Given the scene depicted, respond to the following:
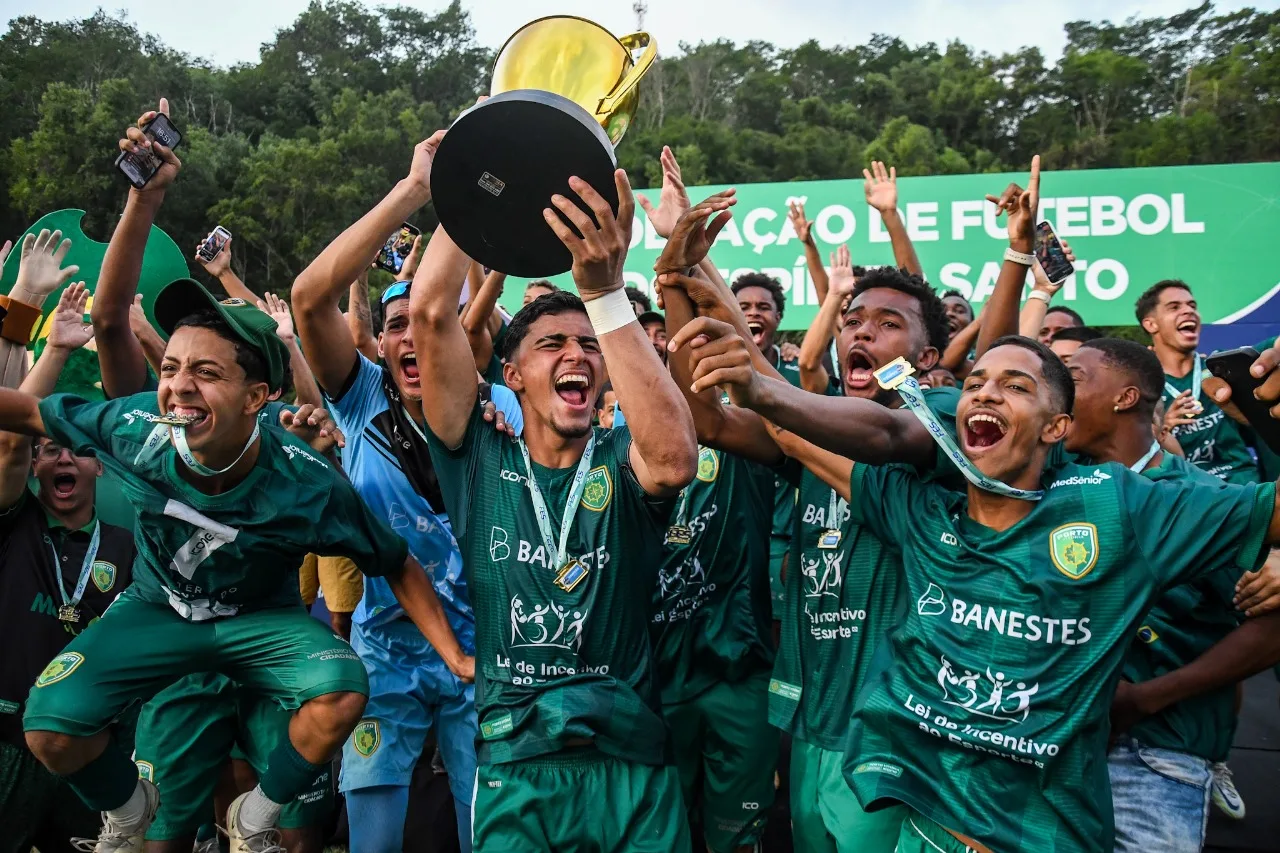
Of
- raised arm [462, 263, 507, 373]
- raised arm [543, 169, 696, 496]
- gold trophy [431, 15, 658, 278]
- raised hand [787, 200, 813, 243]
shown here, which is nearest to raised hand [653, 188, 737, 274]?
raised arm [543, 169, 696, 496]

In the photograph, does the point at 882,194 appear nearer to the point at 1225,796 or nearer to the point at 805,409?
the point at 805,409

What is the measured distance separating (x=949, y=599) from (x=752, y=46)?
64144 mm

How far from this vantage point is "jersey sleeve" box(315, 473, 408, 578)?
12.0ft

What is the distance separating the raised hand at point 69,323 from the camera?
430cm

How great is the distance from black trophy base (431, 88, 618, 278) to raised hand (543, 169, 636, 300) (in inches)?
1.7

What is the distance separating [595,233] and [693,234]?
55 centimetres

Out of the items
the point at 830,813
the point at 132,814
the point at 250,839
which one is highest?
the point at 830,813

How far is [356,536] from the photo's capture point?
3709 mm

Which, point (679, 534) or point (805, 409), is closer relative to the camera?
point (805, 409)

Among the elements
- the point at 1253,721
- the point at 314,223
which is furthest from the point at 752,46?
the point at 1253,721

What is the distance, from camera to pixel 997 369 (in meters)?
3.34

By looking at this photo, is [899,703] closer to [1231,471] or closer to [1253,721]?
[1231,471]


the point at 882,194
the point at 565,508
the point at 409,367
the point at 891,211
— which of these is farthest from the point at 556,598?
the point at 882,194

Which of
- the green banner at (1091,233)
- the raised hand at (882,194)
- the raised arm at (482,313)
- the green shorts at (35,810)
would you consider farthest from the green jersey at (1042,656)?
the green banner at (1091,233)
